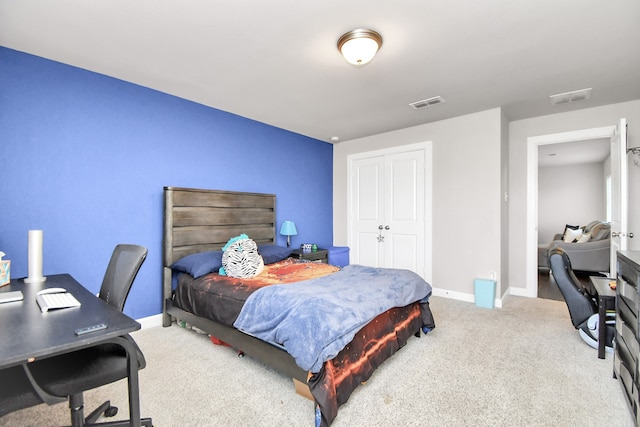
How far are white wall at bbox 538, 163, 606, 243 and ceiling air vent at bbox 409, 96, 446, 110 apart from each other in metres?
7.24

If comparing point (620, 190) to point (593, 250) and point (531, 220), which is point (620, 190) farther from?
point (593, 250)

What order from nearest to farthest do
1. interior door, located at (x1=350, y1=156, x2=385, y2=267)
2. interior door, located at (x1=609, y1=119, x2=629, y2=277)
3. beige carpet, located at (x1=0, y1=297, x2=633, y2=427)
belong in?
1. beige carpet, located at (x1=0, y1=297, x2=633, y2=427)
2. interior door, located at (x1=609, y1=119, x2=629, y2=277)
3. interior door, located at (x1=350, y1=156, x2=385, y2=267)

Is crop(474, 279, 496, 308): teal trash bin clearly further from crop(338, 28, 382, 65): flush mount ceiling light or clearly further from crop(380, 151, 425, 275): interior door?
crop(338, 28, 382, 65): flush mount ceiling light

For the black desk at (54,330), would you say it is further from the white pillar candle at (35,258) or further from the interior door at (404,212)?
the interior door at (404,212)

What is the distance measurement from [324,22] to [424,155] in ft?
9.38

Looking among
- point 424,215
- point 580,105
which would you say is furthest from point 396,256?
point 580,105

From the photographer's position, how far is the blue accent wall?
243cm

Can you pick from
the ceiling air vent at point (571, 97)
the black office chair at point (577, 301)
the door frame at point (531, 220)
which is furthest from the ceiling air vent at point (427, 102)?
the black office chair at point (577, 301)

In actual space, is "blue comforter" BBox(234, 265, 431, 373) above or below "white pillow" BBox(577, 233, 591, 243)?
below

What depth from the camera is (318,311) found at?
184 cm

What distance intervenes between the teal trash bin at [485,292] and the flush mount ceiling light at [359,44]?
3057mm

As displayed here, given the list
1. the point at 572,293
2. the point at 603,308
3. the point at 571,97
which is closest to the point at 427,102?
the point at 571,97

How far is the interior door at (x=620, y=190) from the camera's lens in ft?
9.51

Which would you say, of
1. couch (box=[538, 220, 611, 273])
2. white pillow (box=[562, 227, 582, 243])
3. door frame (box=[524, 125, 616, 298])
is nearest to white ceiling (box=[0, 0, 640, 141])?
door frame (box=[524, 125, 616, 298])
